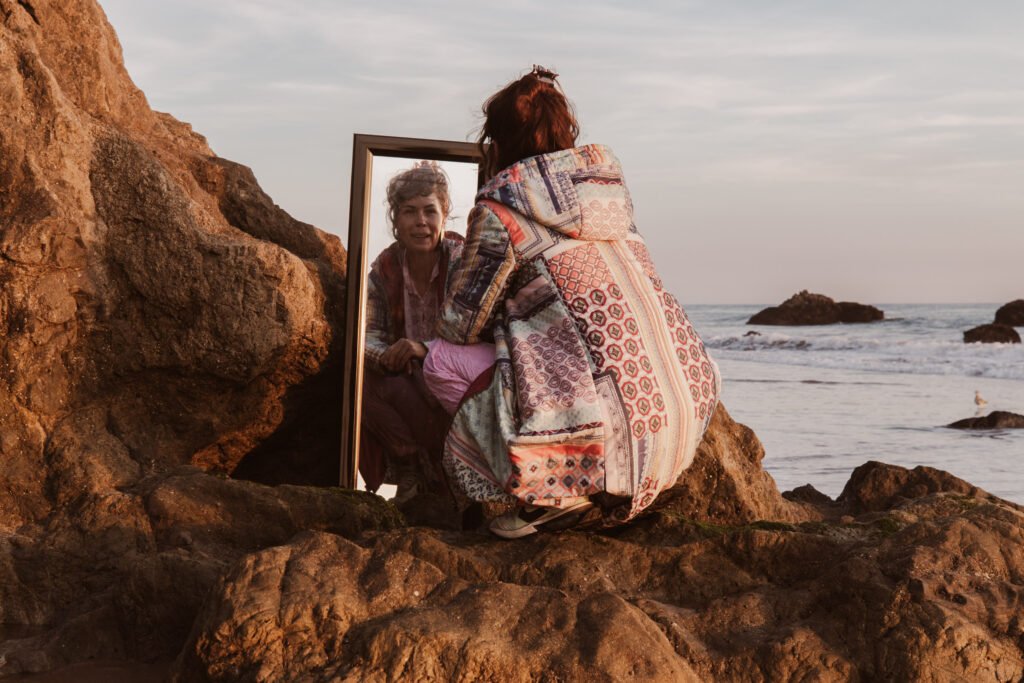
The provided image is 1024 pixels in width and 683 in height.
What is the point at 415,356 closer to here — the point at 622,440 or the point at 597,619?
the point at 622,440

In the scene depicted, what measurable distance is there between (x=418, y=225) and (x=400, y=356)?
0.73 meters

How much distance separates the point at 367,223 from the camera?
5410 millimetres

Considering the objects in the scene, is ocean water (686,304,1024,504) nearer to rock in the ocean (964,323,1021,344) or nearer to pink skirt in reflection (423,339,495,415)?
rock in the ocean (964,323,1021,344)

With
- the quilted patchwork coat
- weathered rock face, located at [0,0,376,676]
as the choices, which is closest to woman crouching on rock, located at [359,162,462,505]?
weathered rock face, located at [0,0,376,676]

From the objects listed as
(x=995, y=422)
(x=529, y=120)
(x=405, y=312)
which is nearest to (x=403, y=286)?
(x=405, y=312)

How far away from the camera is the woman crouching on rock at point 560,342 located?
381cm

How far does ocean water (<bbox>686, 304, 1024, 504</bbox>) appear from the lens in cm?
1022

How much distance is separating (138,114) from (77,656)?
9.89ft

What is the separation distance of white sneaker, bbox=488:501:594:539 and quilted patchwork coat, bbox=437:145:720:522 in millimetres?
61

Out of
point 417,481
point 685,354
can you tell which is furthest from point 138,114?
point 685,354

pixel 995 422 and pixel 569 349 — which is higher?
pixel 569 349

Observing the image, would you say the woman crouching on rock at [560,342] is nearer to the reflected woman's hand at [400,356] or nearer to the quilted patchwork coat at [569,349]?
the quilted patchwork coat at [569,349]

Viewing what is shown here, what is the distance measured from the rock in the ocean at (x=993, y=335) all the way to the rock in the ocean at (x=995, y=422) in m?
8.28

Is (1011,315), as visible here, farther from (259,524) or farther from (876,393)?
(259,524)
